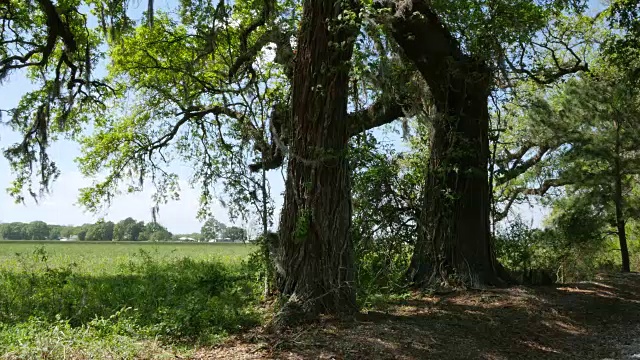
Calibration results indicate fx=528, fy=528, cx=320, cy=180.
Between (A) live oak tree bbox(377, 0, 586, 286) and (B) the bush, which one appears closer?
(A) live oak tree bbox(377, 0, 586, 286)

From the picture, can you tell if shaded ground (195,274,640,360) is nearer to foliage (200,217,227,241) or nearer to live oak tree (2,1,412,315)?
live oak tree (2,1,412,315)

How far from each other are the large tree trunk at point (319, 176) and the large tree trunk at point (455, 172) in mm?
2662

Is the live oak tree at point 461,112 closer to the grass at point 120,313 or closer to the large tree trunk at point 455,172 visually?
the large tree trunk at point 455,172

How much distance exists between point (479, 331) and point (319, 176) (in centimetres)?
294

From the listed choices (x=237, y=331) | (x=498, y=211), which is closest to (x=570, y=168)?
(x=498, y=211)

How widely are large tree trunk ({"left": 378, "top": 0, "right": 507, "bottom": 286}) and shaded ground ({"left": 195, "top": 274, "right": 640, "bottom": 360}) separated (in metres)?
0.92

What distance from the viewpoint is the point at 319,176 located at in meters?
7.10

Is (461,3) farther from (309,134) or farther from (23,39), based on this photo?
(23,39)

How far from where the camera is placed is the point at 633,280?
38.4 feet

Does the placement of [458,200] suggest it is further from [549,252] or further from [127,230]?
[127,230]

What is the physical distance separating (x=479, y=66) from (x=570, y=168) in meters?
5.13

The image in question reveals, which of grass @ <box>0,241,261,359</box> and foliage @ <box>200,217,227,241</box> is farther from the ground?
foliage @ <box>200,217,227,241</box>

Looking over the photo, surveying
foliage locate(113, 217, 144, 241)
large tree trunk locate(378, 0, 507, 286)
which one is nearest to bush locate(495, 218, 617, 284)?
large tree trunk locate(378, 0, 507, 286)

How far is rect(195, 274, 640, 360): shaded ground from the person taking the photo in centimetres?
566
